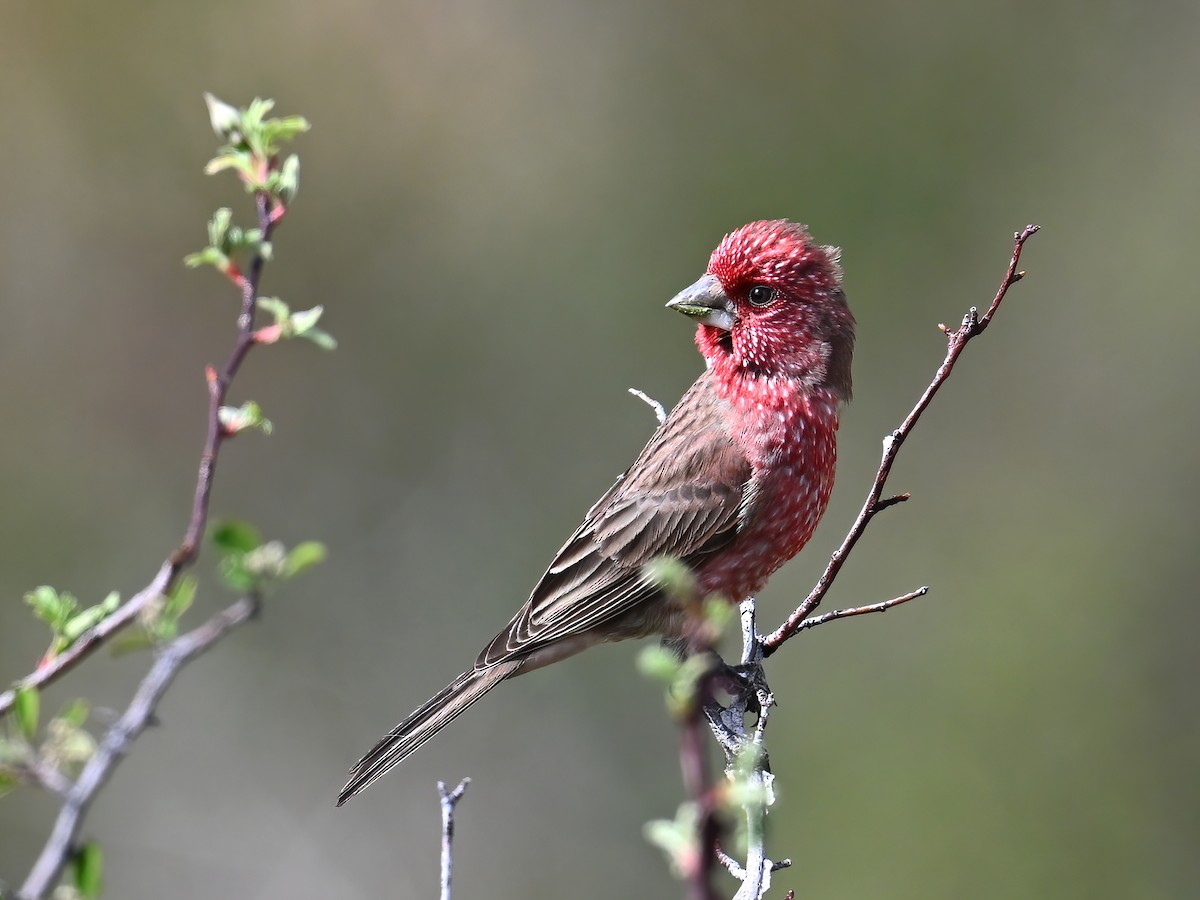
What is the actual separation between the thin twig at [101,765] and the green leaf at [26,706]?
0.24 meters

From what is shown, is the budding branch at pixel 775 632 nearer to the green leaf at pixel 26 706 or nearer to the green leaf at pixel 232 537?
the green leaf at pixel 232 537

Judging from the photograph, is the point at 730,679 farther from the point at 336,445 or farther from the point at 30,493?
the point at 30,493

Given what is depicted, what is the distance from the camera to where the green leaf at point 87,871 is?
5.59 ft

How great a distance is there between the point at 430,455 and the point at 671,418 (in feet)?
17.8

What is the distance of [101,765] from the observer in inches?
59.4

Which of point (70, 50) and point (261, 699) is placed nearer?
point (261, 699)

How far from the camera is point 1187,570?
401 inches

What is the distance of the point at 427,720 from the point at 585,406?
5.75m

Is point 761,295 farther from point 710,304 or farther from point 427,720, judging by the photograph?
point 427,720

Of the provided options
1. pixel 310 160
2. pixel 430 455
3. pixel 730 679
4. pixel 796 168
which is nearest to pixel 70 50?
pixel 310 160

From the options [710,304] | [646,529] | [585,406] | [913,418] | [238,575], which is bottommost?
[238,575]

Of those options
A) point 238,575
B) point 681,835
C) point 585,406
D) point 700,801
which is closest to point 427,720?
point 238,575

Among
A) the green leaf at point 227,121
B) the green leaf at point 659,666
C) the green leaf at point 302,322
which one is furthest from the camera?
the green leaf at point 227,121

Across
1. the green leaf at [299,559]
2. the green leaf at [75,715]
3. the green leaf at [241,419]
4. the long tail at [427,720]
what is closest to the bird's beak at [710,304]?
the long tail at [427,720]
